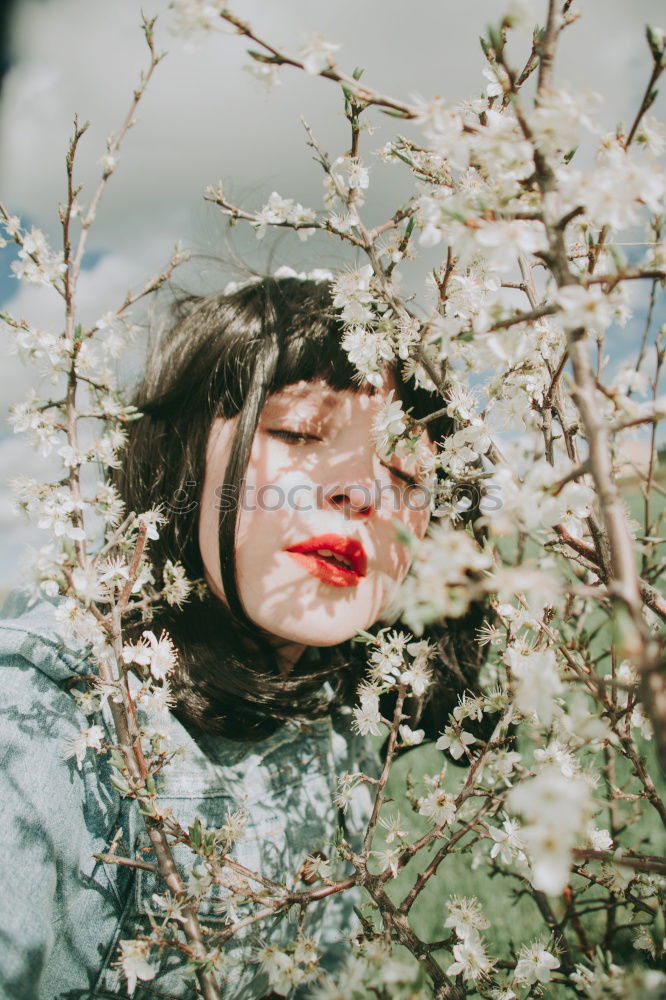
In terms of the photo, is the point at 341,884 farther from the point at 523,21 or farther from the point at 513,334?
the point at 523,21

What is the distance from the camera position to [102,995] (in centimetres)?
140

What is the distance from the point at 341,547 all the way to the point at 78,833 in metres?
0.84

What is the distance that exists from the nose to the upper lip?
0.07m

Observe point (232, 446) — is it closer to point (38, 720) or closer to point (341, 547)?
point (341, 547)

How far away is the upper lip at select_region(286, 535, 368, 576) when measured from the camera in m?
1.45

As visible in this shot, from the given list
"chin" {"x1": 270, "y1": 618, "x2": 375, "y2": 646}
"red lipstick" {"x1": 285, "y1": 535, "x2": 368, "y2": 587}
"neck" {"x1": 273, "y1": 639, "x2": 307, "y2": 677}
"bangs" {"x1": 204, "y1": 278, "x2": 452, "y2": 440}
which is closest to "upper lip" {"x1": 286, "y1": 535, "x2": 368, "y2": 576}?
"red lipstick" {"x1": 285, "y1": 535, "x2": 368, "y2": 587}

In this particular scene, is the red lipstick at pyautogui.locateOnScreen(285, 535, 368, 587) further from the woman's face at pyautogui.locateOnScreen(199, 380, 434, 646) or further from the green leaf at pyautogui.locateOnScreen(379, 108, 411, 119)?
the green leaf at pyautogui.locateOnScreen(379, 108, 411, 119)

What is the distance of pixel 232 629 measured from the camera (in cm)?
181

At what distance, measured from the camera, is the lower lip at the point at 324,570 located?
1443 millimetres

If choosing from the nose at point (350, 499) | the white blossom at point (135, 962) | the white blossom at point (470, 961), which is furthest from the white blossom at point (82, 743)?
the white blossom at point (470, 961)

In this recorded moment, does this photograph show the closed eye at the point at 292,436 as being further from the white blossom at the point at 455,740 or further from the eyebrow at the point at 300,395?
the white blossom at the point at 455,740

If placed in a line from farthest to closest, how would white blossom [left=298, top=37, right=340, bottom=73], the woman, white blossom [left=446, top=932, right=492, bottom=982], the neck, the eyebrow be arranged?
the neck, the eyebrow, the woman, white blossom [left=446, top=932, right=492, bottom=982], white blossom [left=298, top=37, right=340, bottom=73]

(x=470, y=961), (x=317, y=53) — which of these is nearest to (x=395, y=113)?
(x=317, y=53)

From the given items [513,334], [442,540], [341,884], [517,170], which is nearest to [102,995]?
[341,884]
